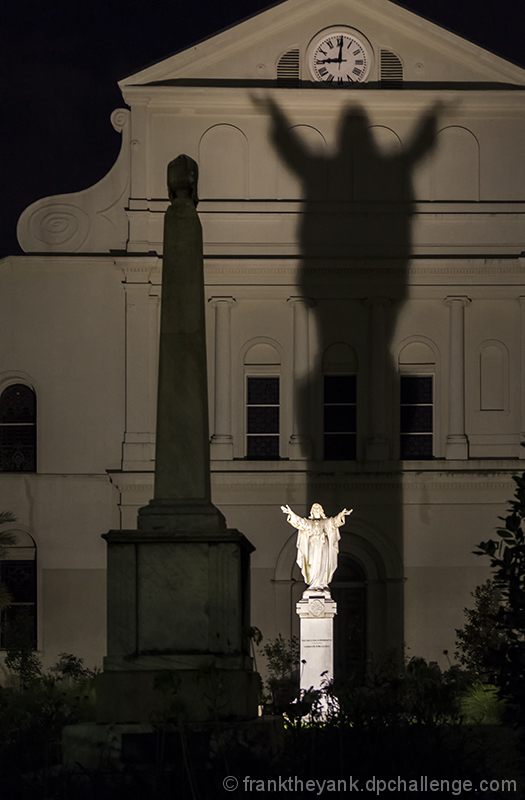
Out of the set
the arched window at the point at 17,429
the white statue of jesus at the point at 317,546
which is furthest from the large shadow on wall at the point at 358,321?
the arched window at the point at 17,429

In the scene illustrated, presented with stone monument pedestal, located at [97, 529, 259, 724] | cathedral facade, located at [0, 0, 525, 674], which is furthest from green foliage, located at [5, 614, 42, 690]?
stone monument pedestal, located at [97, 529, 259, 724]

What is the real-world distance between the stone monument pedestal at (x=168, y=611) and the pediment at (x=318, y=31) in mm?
21647

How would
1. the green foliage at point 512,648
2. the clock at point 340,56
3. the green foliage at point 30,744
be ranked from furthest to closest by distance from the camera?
1. the clock at point 340,56
2. the green foliage at point 30,744
3. the green foliage at point 512,648

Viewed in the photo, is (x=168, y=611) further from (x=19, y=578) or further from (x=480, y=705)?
(x=19, y=578)

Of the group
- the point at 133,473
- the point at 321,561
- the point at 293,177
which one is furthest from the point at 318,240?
the point at 321,561

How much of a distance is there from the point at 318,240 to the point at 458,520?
21.8 feet

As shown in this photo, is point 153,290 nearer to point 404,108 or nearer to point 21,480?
point 21,480

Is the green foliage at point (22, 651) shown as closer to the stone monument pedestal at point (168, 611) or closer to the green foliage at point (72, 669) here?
the green foliage at point (72, 669)

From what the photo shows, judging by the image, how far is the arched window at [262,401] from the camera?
30.3 m

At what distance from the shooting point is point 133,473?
2917cm

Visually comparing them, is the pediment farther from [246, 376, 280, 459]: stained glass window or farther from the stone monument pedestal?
the stone monument pedestal

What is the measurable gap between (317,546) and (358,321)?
704cm

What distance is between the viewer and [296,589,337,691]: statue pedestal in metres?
24.3

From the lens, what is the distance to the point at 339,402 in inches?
1205
